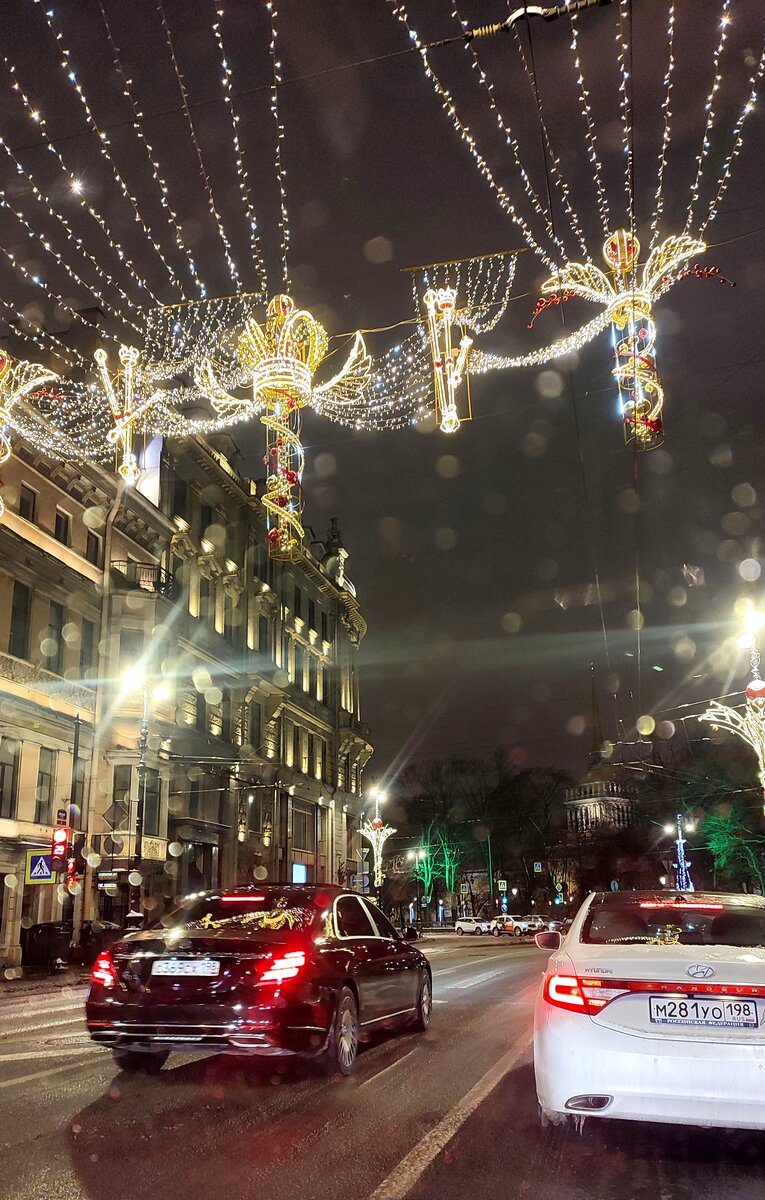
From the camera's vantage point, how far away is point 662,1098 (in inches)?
199

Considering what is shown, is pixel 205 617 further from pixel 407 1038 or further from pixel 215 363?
pixel 407 1038

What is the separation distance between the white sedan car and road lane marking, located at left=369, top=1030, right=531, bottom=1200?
67cm

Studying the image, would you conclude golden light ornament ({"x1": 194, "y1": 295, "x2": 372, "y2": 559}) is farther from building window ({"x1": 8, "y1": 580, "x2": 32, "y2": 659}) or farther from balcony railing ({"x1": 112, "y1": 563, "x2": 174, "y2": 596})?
balcony railing ({"x1": 112, "y1": 563, "x2": 174, "y2": 596})

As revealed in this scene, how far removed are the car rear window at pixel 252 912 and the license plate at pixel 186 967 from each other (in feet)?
1.55

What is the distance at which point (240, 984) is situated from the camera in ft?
23.8

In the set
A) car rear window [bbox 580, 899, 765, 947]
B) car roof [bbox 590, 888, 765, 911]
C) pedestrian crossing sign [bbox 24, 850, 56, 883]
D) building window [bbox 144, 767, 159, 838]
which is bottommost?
car rear window [bbox 580, 899, 765, 947]

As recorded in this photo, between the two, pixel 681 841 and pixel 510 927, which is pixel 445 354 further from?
pixel 510 927

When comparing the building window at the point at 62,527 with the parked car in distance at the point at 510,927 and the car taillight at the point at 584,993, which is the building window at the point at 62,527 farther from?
the parked car in distance at the point at 510,927

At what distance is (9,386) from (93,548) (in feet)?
31.5

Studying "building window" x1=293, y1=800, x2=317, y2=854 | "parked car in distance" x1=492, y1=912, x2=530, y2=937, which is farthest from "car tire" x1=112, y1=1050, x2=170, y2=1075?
"parked car in distance" x1=492, y1=912, x2=530, y2=937

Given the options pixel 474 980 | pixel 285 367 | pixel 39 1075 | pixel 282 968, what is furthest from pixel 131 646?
pixel 282 968

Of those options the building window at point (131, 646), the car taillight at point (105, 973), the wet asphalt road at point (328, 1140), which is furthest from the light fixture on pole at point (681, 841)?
the car taillight at point (105, 973)

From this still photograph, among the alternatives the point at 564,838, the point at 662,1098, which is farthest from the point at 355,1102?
the point at 564,838

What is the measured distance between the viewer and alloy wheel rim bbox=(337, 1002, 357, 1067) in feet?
25.5
